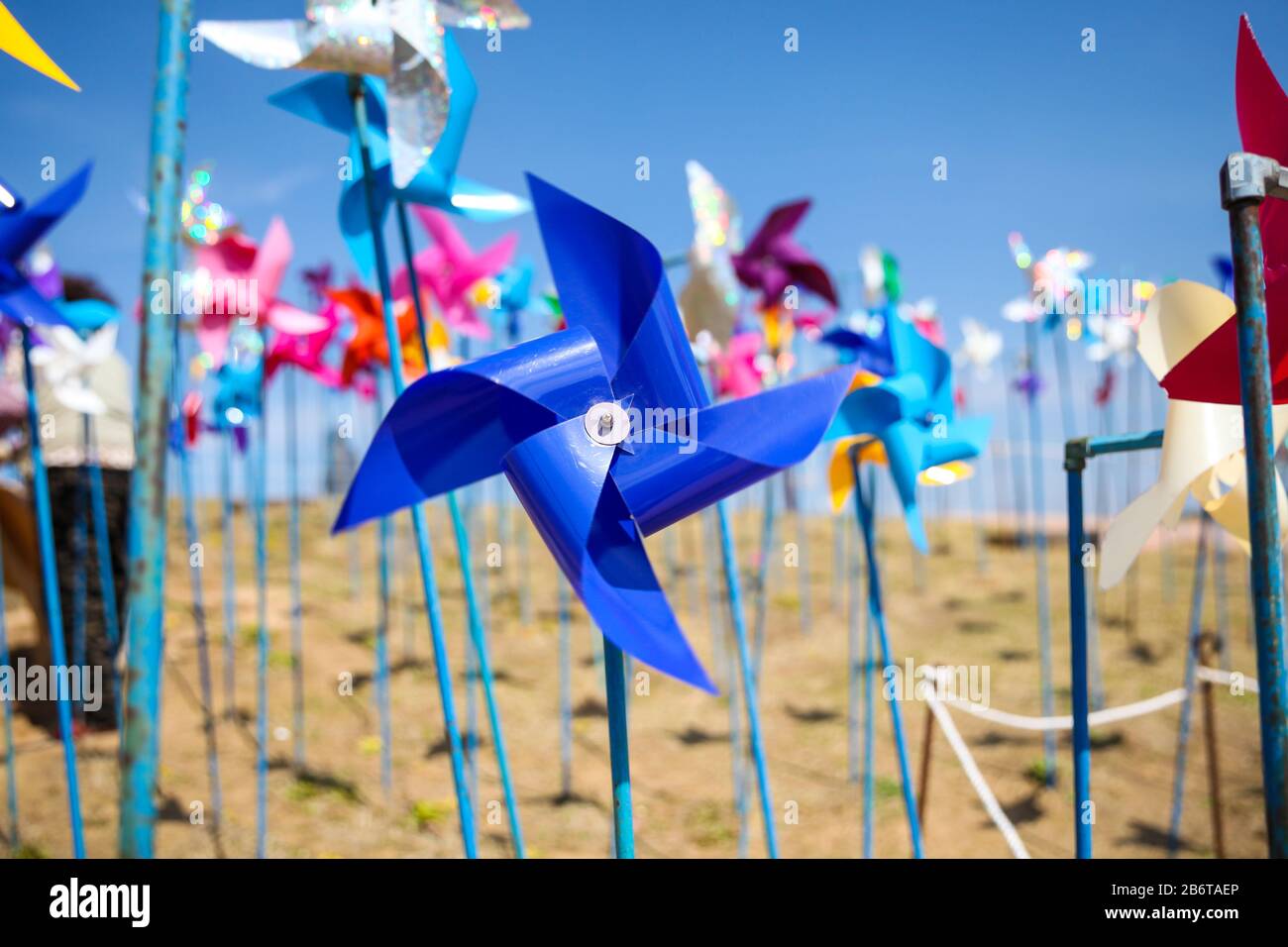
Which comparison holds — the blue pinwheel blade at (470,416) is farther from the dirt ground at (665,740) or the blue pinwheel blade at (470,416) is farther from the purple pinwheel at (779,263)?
the dirt ground at (665,740)

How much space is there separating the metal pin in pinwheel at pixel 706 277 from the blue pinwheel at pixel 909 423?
80 cm

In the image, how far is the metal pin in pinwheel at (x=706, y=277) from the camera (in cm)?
283

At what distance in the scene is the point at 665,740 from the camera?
4.77 metres

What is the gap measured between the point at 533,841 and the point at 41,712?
2360mm

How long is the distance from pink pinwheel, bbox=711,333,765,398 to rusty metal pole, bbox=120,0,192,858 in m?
3.00

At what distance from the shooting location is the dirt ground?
3637mm

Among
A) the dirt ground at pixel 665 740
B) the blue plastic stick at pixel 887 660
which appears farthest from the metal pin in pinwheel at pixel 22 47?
the dirt ground at pixel 665 740

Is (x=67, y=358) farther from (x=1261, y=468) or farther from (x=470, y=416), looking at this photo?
(x=1261, y=468)

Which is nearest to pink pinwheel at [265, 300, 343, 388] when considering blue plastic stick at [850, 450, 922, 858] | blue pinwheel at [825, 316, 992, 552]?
blue pinwheel at [825, 316, 992, 552]

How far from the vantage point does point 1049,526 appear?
10148 mm

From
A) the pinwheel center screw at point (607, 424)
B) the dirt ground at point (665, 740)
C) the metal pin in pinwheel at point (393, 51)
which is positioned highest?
the metal pin in pinwheel at point (393, 51)

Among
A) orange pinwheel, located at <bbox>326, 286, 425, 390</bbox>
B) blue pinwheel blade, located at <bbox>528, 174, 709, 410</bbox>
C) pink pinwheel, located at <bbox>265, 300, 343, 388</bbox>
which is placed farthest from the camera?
pink pinwheel, located at <bbox>265, 300, 343, 388</bbox>

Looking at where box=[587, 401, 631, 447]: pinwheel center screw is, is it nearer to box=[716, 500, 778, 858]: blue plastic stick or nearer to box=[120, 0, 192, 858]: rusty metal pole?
box=[120, 0, 192, 858]: rusty metal pole

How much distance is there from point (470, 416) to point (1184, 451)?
96 centimetres
